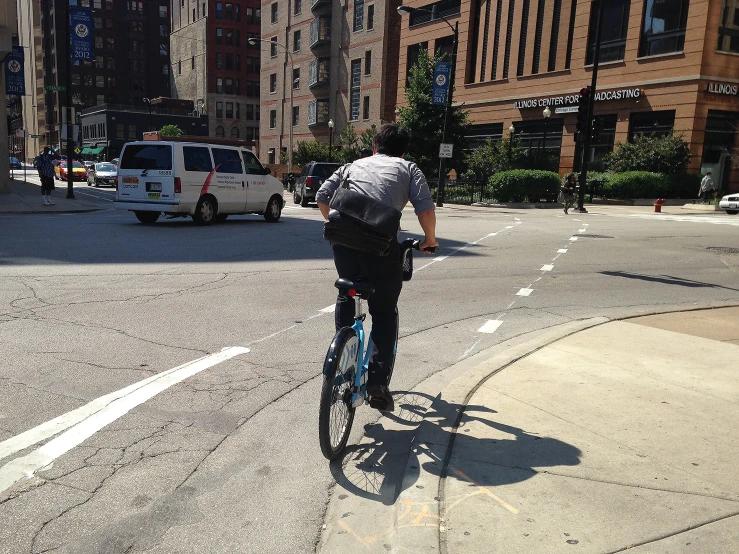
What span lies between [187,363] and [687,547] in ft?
13.3

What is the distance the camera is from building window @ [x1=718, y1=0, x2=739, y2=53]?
107ft

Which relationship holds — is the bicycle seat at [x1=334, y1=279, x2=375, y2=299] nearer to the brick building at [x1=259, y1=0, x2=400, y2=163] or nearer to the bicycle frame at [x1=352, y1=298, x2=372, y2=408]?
the bicycle frame at [x1=352, y1=298, x2=372, y2=408]

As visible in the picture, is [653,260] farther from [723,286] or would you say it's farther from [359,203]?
[359,203]

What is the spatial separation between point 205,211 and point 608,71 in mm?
27431

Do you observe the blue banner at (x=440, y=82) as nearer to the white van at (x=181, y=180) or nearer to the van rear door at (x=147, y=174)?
the white van at (x=181, y=180)

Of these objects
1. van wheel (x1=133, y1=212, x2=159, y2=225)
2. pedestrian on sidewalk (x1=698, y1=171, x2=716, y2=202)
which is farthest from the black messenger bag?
pedestrian on sidewalk (x1=698, y1=171, x2=716, y2=202)

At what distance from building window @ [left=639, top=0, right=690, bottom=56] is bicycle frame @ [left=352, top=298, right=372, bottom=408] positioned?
34.7 meters

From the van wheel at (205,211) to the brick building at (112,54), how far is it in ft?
350

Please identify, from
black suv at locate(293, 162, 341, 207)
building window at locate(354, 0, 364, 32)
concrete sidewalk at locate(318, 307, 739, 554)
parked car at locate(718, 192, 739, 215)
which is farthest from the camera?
building window at locate(354, 0, 364, 32)

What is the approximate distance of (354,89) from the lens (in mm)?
58438

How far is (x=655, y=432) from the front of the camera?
4324 mm

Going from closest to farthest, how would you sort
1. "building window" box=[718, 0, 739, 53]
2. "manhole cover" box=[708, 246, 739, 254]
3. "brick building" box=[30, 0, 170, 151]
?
"manhole cover" box=[708, 246, 739, 254], "building window" box=[718, 0, 739, 53], "brick building" box=[30, 0, 170, 151]

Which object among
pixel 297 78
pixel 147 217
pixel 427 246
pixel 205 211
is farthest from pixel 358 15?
pixel 427 246

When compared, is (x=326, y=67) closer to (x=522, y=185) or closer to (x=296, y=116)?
(x=296, y=116)
